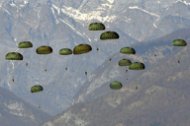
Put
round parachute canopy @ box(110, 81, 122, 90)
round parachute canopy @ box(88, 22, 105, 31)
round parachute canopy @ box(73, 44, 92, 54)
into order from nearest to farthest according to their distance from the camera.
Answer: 1. round parachute canopy @ box(73, 44, 92, 54)
2. round parachute canopy @ box(88, 22, 105, 31)
3. round parachute canopy @ box(110, 81, 122, 90)

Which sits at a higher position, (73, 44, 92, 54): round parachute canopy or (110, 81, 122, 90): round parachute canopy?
(73, 44, 92, 54): round parachute canopy

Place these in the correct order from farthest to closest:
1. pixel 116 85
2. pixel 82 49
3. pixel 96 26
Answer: pixel 116 85 < pixel 96 26 < pixel 82 49

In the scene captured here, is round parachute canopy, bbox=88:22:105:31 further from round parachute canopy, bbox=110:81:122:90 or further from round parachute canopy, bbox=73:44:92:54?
round parachute canopy, bbox=110:81:122:90

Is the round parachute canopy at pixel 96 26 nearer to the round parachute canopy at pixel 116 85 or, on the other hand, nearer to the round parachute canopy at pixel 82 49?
the round parachute canopy at pixel 82 49

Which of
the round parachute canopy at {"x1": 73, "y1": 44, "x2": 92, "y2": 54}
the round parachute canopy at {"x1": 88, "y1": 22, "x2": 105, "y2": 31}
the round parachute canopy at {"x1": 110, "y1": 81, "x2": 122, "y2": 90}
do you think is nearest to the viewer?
the round parachute canopy at {"x1": 73, "y1": 44, "x2": 92, "y2": 54}

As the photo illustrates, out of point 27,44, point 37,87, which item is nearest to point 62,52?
point 27,44

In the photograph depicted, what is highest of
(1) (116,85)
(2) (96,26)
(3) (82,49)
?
(2) (96,26)

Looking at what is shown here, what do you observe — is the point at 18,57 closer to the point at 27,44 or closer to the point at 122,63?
the point at 27,44

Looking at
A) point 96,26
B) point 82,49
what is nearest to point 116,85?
point 96,26

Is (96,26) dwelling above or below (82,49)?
above

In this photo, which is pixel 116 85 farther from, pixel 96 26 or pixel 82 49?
pixel 82 49

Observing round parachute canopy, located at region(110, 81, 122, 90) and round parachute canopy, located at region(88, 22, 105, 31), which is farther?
round parachute canopy, located at region(110, 81, 122, 90)

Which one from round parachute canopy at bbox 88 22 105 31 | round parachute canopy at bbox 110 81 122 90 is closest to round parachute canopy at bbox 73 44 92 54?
round parachute canopy at bbox 88 22 105 31
